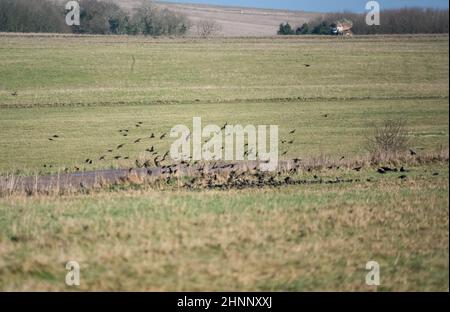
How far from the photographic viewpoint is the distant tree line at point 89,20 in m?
112

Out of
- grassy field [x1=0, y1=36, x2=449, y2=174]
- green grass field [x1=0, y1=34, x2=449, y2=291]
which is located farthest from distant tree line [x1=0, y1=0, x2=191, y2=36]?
grassy field [x1=0, y1=36, x2=449, y2=174]

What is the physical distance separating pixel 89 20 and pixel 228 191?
113 meters

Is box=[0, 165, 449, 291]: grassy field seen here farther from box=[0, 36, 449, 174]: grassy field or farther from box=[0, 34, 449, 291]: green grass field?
box=[0, 36, 449, 174]: grassy field

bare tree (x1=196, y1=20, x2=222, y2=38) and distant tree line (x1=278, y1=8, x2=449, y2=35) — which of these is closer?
distant tree line (x1=278, y1=8, x2=449, y2=35)

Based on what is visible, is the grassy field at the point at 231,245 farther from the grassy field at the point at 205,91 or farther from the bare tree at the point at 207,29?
the bare tree at the point at 207,29

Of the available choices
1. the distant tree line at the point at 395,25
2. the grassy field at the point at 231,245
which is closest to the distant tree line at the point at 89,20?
the distant tree line at the point at 395,25

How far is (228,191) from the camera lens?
19891 mm

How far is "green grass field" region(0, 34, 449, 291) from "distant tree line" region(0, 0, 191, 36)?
42.7 feet

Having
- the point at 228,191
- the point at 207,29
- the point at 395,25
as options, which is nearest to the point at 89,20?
the point at 207,29

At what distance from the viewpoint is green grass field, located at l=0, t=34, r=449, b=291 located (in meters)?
9.96

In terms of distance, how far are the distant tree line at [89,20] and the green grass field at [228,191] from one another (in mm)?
13005

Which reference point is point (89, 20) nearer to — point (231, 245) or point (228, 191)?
point (228, 191)

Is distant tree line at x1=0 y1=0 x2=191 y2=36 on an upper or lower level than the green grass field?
upper
